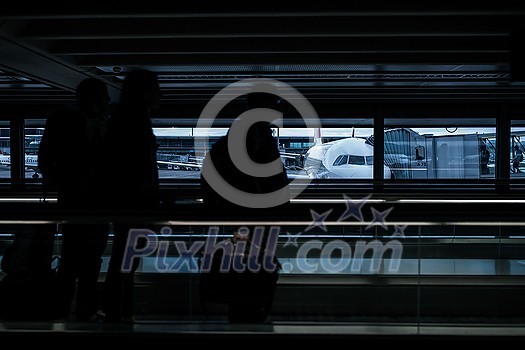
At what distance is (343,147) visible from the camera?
12094 millimetres

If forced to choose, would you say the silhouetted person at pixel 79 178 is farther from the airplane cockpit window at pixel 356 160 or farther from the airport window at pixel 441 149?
the airplane cockpit window at pixel 356 160

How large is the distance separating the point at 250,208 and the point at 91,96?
4.02ft

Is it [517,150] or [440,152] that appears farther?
[440,152]

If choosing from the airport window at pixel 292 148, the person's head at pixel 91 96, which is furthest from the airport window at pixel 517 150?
the person's head at pixel 91 96

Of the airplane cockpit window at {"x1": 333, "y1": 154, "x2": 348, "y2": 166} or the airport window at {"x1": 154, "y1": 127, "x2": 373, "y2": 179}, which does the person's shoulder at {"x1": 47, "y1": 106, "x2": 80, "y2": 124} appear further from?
the airplane cockpit window at {"x1": 333, "y1": 154, "x2": 348, "y2": 166}

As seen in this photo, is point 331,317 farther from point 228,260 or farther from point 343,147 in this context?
point 343,147

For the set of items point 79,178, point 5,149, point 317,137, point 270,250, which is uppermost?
point 317,137

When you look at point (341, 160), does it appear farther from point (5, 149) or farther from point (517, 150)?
point (5, 149)

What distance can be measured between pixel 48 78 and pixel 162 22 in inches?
108

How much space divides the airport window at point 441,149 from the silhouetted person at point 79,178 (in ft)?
28.5

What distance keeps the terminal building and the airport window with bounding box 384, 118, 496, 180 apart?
42 mm

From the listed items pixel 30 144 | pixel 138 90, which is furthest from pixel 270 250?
pixel 30 144

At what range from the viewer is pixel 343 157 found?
1245 centimetres

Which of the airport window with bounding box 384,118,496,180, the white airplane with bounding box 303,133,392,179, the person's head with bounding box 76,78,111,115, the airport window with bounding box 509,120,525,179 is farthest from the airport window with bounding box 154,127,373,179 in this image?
the person's head with bounding box 76,78,111,115
